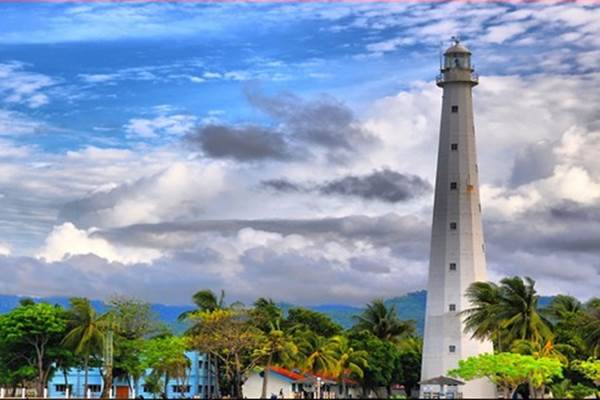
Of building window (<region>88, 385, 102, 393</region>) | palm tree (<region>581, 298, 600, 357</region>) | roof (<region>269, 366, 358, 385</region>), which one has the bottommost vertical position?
building window (<region>88, 385, 102, 393</region>)

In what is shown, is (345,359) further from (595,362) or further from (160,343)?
(595,362)

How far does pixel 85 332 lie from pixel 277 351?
18.9m

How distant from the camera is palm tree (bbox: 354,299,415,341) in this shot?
12825cm

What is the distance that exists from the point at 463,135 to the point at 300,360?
1104 inches

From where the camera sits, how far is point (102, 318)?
4186 inches

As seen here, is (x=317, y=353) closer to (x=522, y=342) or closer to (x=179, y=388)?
(x=179, y=388)

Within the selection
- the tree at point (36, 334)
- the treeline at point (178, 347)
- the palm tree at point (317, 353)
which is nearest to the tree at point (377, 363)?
the treeline at point (178, 347)

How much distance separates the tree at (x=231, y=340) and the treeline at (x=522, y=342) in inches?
791

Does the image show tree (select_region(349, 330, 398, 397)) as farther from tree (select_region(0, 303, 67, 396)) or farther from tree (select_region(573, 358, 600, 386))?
tree (select_region(0, 303, 67, 396))

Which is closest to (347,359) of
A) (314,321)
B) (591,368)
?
(314,321)

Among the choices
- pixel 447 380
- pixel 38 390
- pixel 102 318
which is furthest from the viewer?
pixel 102 318

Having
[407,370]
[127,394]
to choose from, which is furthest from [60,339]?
[407,370]

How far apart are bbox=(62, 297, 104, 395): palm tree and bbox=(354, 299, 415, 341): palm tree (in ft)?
119

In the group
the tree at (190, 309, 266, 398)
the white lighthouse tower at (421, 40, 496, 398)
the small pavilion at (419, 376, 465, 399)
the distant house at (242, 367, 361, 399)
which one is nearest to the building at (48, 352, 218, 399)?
the distant house at (242, 367, 361, 399)
